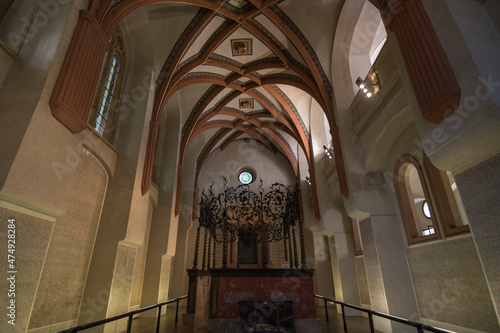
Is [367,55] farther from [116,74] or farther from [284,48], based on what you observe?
[116,74]

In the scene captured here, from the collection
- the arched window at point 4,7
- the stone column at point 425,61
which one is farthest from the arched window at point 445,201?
the arched window at point 4,7

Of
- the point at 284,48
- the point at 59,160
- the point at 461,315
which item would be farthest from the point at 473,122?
the point at 284,48

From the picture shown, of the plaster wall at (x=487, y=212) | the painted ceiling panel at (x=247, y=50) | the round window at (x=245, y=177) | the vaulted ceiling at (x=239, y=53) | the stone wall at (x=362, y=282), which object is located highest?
the painted ceiling panel at (x=247, y=50)

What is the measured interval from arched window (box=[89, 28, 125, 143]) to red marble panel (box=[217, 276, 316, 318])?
513cm

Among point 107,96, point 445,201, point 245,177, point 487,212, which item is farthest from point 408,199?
point 245,177

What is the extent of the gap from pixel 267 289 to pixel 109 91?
671cm

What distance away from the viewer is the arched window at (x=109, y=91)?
680 centimetres

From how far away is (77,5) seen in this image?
180 inches

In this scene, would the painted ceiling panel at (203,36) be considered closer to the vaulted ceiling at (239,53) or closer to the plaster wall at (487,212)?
the vaulted ceiling at (239,53)

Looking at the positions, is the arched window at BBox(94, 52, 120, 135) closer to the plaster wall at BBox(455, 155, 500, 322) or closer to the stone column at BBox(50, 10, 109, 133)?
the stone column at BBox(50, 10, 109, 133)

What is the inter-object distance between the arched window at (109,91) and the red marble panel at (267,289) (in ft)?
16.8

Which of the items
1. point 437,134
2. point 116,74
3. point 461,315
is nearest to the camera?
point 437,134

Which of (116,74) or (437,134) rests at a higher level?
(116,74)

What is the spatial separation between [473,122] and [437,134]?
561mm
